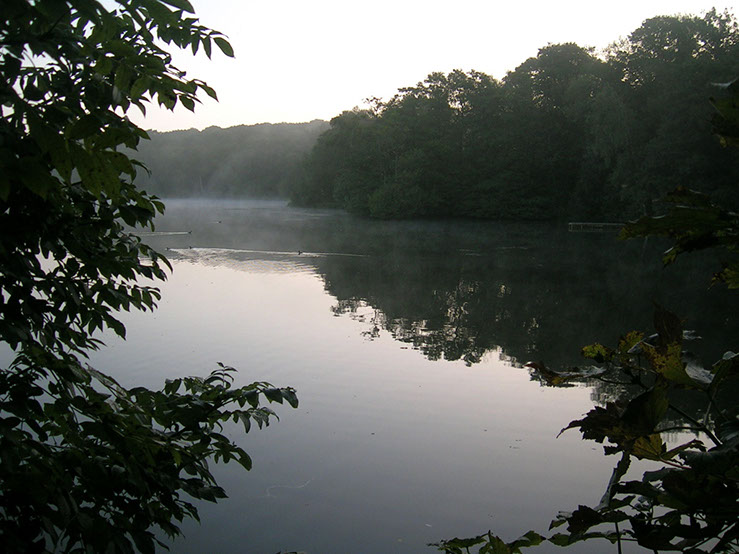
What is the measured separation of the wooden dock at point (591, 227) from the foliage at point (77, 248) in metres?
40.0

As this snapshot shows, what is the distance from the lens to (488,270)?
66.7 feet

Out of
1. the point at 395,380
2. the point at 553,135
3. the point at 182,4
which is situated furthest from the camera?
the point at 553,135

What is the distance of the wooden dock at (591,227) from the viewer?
39.9m

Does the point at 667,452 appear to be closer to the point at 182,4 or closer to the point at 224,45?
the point at 182,4

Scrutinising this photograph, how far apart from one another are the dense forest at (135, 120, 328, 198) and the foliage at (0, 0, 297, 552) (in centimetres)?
8570

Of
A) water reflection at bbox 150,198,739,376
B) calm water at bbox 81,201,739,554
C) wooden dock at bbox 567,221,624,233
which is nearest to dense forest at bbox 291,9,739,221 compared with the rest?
wooden dock at bbox 567,221,624,233

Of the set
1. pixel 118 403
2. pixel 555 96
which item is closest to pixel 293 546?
pixel 118 403

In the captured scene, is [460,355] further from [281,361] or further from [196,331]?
[196,331]

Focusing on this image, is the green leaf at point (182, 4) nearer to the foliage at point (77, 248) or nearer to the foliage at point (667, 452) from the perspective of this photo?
the foliage at point (77, 248)

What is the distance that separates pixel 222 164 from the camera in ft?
315

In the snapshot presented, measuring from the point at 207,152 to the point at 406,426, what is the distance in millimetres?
94336

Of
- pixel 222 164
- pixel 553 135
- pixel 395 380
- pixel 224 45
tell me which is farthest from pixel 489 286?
pixel 222 164

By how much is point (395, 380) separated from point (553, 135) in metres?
46.4

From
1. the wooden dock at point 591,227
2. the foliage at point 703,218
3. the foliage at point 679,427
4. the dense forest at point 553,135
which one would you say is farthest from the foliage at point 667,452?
the wooden dock at point 591,227
